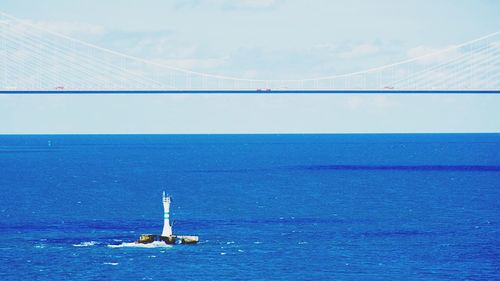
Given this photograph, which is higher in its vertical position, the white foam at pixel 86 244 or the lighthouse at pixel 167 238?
the lighthouse at pixel 167 238

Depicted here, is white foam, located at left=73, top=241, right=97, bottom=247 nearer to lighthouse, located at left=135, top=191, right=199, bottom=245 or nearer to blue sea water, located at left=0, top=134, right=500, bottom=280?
blue sea water, located at left=0, top=134, right=500, bottom=280

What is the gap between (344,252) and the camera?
45875 millimetres

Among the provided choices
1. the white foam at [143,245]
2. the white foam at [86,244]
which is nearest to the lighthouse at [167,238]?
the white foam at [143,245]

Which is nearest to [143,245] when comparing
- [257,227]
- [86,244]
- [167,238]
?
[167,238]

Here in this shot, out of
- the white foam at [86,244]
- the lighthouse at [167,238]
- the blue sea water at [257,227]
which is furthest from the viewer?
the lighthouse at [167,238]

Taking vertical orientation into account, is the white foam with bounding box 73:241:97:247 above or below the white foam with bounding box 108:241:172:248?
above

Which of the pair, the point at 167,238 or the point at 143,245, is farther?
the point at 167,238

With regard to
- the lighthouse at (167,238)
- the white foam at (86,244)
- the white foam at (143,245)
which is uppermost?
the lighthouse at (167,238)

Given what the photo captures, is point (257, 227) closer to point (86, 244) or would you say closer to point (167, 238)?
point (167, 238)

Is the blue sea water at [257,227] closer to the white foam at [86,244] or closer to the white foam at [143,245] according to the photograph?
the white foam at [86,244]

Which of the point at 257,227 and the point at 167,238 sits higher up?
the point at 167,238

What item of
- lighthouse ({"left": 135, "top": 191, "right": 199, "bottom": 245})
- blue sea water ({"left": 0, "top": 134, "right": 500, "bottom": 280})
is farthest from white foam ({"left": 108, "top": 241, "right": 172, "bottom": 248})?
blue sea water ({"left": 0, "top": 134, "right": 500, "bottom": 280})

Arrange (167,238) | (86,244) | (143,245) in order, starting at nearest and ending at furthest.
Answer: (143,245) < (86,244) < (167,238)

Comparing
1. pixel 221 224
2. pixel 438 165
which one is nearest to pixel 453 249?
pixel 221 224
